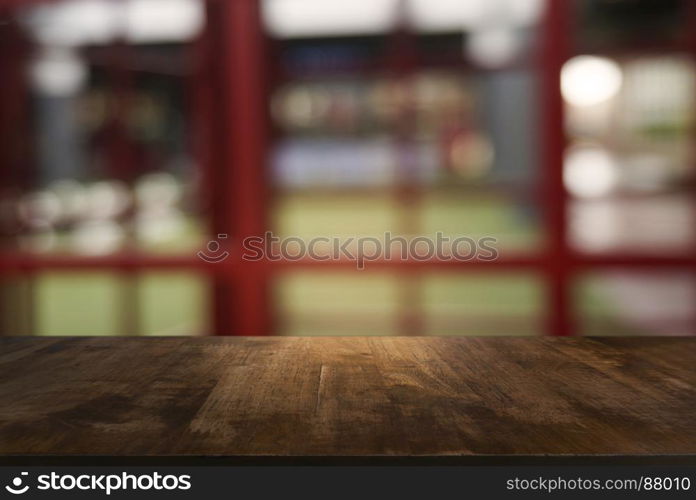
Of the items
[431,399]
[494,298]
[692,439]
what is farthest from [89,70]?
[692,439]

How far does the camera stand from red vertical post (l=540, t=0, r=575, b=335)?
3.14 meters

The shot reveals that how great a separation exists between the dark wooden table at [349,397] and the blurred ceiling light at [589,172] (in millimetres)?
1687

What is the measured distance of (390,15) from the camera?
343cm

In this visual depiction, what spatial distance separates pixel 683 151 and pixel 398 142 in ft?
3.54

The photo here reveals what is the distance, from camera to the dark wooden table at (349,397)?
0.98 metres

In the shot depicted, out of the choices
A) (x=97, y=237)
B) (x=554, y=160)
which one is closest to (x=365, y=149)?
(x=554, y=160)

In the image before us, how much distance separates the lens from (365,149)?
3.54 meters

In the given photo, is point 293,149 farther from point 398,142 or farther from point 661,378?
point 661,378

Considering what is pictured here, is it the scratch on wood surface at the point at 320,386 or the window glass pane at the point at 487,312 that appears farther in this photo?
the window glass pane at the point at 487,312

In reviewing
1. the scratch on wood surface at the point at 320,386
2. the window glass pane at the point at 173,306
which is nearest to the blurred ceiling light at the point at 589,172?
the window glass pane at the point at 173,306

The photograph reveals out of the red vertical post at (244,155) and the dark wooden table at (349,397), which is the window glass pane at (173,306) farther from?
the dark wooden table at (349,397)

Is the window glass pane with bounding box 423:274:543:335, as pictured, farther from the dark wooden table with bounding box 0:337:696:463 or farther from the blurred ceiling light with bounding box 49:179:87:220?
the dark wooden table with bounding box 0:337:696:463

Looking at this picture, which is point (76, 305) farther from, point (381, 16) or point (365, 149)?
point (381, 16)

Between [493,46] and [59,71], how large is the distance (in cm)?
190
